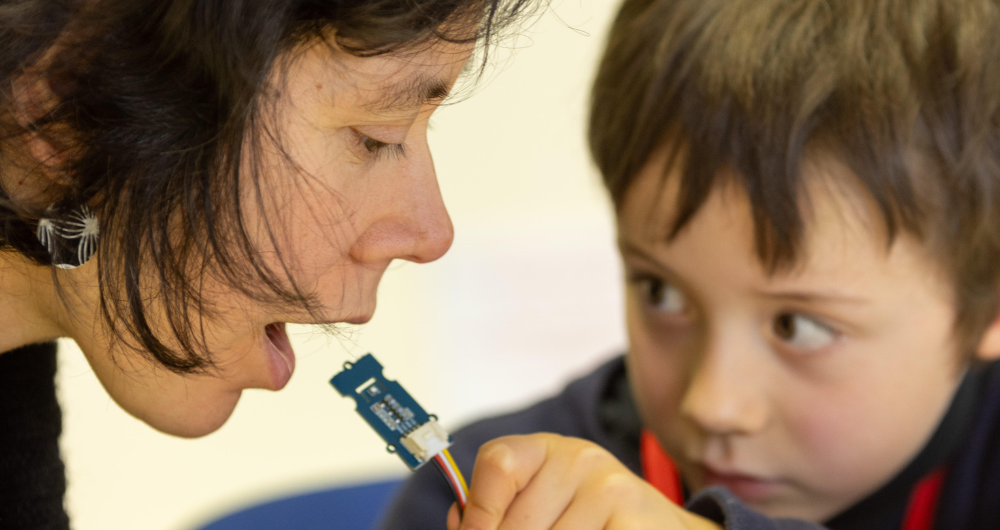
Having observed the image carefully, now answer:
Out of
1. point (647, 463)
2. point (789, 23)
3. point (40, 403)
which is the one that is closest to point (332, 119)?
point (40, 403)

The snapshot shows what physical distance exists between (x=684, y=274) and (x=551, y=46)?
122 cm

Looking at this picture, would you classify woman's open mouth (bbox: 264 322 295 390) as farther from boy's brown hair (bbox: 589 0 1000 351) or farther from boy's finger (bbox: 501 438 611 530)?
boy's brown hair (bbox: 589 0 1000 351)

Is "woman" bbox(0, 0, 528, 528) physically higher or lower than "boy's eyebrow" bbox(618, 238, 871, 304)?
higher

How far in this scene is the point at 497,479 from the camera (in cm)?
55

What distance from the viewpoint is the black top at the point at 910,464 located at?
34.0 inches

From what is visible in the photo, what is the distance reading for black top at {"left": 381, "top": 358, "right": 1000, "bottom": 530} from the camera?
0.86 m

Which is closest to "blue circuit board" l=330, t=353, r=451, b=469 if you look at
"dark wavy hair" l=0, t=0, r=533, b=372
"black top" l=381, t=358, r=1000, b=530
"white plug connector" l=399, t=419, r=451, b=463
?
"white plug connector" l=399, t=419, r=451, b=463

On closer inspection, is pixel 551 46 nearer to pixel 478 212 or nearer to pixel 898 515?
pixel 478 212

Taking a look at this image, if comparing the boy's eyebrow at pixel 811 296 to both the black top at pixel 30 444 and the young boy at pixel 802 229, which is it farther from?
the black top at pixel 30 444

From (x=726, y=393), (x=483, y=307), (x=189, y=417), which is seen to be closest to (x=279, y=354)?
(x=189, y=417)

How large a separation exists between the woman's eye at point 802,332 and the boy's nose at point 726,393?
0.04m

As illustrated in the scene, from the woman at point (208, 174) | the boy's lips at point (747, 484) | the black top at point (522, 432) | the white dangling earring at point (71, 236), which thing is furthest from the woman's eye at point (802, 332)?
the white dangling earring at point (71, 236)

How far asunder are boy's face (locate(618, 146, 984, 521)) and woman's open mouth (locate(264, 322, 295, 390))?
34 centimetres

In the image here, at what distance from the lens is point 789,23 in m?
0.72
